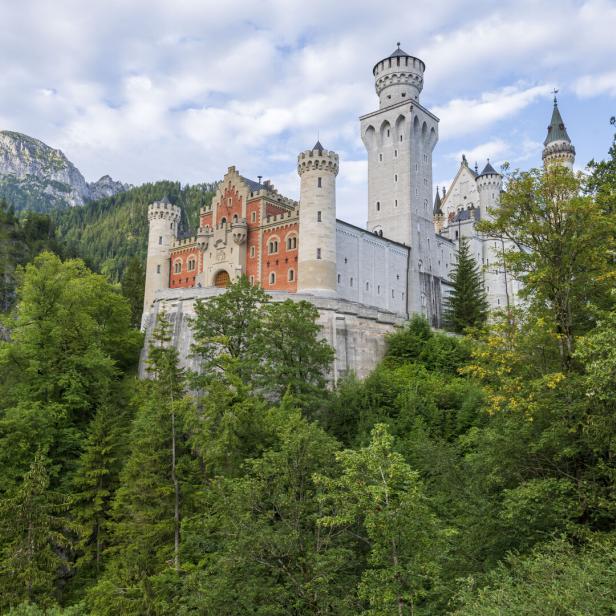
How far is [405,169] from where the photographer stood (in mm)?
61344

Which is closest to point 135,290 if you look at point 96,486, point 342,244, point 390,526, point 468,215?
point 342,244

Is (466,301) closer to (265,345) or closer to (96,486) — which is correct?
(265,345)

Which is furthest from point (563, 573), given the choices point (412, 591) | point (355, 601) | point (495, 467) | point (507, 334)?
point (507, 334)

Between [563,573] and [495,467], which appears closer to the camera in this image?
[563,573]

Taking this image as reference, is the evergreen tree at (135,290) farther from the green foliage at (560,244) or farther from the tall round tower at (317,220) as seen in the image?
the green foliage at (560,244)

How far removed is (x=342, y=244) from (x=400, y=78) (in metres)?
21.7

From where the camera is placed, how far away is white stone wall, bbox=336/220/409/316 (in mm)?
53219

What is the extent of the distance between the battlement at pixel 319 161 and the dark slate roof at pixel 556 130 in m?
49.4

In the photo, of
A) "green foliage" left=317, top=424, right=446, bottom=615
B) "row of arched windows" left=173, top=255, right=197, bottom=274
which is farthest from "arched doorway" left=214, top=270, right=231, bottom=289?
"green foliage" left=317, top=424, right=446, bottom=615

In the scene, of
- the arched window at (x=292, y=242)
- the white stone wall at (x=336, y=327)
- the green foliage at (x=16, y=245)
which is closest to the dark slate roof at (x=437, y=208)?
the arched window at (x=292, y=242)

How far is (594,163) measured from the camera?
22.3 metres

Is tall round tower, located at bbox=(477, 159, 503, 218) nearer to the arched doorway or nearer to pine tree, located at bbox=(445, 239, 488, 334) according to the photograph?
pine tree, located at bbox=(445, 239, 488, 334)

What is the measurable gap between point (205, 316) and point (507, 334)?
17.9 meters

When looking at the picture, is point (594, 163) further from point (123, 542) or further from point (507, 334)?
point (123, 542)
